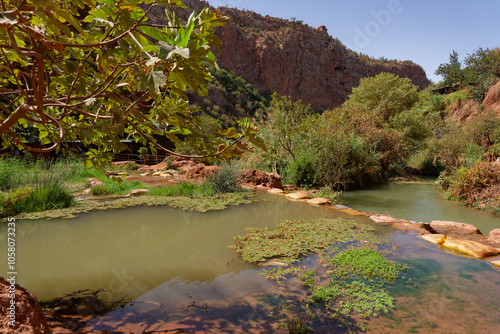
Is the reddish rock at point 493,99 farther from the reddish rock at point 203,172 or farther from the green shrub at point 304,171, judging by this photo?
the reddish rock at point 203,172

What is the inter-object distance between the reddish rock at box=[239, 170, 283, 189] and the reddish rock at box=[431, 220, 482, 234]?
16.1 ft

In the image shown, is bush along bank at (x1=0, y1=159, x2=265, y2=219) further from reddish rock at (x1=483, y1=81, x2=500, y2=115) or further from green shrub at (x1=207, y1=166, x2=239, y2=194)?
reddish rock at (x1=483, y1=81, x2=500, y2=115)

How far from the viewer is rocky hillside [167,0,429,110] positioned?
55219mm

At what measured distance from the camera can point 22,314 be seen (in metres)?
1.36

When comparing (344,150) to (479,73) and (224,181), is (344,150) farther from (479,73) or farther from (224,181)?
(479,73)

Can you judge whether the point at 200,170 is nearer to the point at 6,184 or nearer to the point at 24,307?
the point at 6,184

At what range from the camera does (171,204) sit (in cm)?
655

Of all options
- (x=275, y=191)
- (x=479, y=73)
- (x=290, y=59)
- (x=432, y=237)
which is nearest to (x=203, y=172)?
(x=275, y=191)

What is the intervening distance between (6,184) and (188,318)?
7509 millimetres

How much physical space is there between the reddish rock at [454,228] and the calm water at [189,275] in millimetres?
1065

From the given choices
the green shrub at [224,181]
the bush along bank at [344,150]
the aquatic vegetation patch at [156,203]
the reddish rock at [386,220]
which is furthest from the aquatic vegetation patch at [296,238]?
the bush along bank at [344,150]

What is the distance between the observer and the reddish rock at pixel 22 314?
1.26 meters

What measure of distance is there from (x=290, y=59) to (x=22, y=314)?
6239cm

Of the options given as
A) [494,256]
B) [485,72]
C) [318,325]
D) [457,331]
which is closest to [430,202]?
[494,256]
